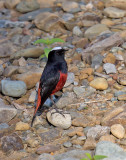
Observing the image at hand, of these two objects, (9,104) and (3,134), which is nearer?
(3,134)

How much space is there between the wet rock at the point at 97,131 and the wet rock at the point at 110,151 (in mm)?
486

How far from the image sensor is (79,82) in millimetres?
6398

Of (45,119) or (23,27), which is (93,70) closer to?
(45,119)

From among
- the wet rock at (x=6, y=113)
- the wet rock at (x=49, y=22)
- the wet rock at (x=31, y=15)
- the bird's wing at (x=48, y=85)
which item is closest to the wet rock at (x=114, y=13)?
the wet rock at (x=49, y=22)

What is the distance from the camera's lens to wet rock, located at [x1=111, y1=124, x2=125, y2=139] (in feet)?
15.4

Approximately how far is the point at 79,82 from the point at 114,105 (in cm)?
104

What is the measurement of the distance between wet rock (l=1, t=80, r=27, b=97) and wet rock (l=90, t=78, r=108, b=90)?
1337mm

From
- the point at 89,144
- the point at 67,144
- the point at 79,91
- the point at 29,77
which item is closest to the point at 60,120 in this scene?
the point at 67,144

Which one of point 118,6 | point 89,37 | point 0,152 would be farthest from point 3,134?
point 118,6

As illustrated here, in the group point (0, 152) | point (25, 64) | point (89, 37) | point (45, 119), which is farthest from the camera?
point (89, 37)

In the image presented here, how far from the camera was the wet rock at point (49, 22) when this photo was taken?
27.8 feet

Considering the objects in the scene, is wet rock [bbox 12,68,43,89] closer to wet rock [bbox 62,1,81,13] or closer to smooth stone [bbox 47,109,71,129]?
smooth stone [bbox 47,109,71,129]

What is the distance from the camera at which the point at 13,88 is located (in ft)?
19.7

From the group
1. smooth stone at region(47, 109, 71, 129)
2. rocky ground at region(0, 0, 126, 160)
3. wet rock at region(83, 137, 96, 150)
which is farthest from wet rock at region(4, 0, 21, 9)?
wet rock at region(83, 137, 96, 150)
